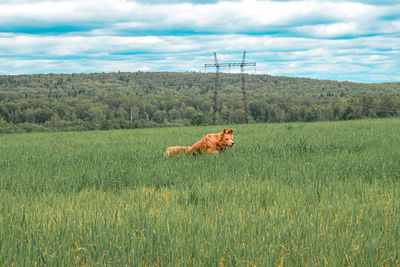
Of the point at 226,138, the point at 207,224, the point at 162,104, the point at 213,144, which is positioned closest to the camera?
the point at 207,224

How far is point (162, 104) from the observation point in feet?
308

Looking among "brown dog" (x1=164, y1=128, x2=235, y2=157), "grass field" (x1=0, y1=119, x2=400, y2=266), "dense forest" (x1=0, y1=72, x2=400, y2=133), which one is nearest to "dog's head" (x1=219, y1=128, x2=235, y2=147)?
"brown dog" (x1=164, y1=128, x2=235, y2=157)

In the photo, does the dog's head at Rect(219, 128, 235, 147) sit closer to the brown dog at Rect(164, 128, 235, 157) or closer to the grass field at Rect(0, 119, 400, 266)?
the brown dog at Rect(164, 128, 235, 157)

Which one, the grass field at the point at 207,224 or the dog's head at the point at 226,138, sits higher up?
A: the dog's head at the point at 226,138

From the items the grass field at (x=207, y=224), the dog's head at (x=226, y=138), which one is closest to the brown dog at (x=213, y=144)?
the dog's head at (x=226, y=138)

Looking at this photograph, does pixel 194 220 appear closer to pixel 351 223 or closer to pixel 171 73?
pixel 351 223

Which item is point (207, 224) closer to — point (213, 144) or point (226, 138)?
point (226, 138)

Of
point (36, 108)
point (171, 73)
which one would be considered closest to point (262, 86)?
point (171, 73)

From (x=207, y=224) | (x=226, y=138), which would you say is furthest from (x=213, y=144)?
(x=207, y=224)

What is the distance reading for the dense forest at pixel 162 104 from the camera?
6462 cm

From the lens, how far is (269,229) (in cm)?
317

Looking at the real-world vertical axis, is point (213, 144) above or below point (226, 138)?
below

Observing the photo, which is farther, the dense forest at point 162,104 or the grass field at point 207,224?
the dense forest at point 162,104

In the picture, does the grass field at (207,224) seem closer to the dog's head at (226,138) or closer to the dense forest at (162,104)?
the dog's head at (226,138)
